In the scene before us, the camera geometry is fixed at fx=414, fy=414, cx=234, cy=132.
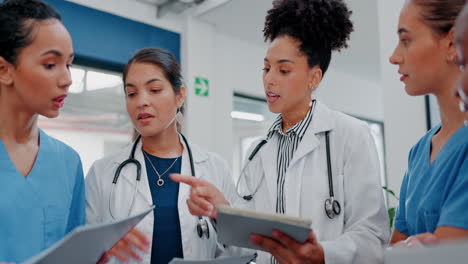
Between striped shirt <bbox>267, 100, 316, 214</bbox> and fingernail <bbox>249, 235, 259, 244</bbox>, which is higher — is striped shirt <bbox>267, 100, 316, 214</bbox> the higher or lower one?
the higher one

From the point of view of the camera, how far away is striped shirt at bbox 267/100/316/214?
4.61 ft

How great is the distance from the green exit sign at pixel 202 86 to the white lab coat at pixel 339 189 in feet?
9.87

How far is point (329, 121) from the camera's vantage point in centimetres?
142

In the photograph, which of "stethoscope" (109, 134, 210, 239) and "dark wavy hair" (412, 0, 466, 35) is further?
"stethoscope" (109, 134, 210, 239)

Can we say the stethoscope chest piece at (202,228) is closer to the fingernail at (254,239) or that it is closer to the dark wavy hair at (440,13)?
the fingernail at (254,239)

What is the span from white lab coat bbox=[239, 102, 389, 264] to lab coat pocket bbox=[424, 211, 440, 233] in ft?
0.84

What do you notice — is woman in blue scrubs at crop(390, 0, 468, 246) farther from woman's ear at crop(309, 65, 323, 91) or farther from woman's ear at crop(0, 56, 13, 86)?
woman's ear at crop(0, 56, 13, 86)

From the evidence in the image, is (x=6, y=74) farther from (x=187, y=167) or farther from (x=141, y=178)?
(x=187, y=167)

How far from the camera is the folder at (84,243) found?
2.72ft

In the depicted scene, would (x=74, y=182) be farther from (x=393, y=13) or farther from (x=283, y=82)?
(x=393, y=13)

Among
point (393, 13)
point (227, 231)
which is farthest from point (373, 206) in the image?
point (393, 13)

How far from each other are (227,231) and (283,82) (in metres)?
0.60

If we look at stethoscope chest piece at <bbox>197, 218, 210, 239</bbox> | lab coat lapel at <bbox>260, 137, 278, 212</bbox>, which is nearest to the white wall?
lab coat lapel at <bbox>260, 137, 278, 212</bbox>

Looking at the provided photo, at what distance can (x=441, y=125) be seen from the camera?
113cm
